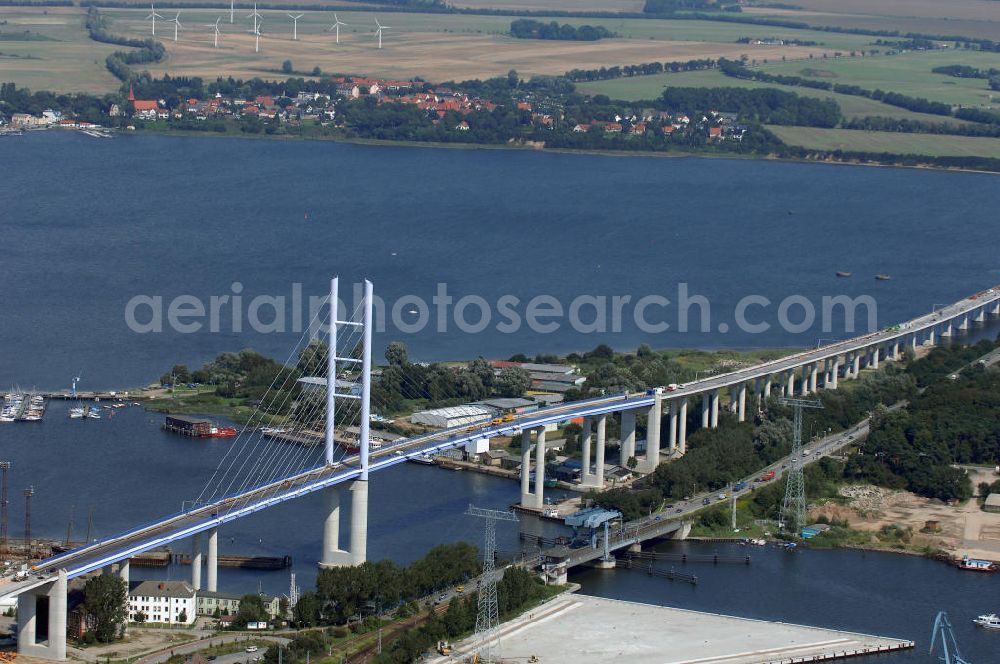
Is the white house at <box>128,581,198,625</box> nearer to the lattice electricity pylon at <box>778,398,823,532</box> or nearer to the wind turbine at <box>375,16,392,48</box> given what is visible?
the lattice electricity pylon at <box>778,398,823,532</box>

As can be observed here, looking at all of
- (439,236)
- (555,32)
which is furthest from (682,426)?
(555,32)

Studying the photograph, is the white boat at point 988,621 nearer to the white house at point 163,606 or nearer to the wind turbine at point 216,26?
the white house at point 163,606

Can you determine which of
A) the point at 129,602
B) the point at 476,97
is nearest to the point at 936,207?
the point at 476,97

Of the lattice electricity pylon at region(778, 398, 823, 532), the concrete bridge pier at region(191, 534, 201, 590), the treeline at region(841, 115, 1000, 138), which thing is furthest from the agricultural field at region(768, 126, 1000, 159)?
the concrete bridge pier at region(191, 534, 201, 590)

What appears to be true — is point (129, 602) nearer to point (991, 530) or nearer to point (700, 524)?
point (700, 524)

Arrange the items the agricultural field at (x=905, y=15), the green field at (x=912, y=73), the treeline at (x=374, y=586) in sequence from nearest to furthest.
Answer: the treeline at (x=374, y=586) < the green field at (x=912, y=73) < the agricultural field at (x=905, y=15)

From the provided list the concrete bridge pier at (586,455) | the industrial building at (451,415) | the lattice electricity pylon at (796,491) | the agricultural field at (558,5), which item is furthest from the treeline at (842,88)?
the concrete bridge pier at (586,455)
